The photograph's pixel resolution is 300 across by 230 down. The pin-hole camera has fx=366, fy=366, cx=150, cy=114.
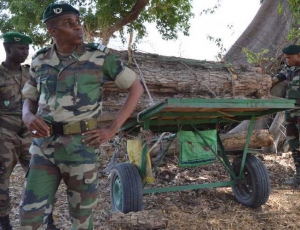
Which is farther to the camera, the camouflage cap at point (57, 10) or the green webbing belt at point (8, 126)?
the green webbing belt at point (8, 126)

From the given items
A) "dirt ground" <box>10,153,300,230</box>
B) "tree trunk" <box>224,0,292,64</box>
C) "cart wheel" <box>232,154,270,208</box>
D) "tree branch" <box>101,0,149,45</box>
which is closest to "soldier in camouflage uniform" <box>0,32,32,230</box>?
"dirt ground" <box>10,153,300,230</box>

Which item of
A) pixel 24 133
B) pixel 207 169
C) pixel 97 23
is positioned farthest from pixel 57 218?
pixel 97 23

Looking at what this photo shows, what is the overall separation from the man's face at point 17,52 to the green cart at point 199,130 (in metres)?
1.30

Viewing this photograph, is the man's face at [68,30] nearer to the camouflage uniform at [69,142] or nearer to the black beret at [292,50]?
the camouflage uniform at [69,142]

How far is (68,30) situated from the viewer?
251 cm

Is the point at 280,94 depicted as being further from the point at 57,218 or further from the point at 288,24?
the point at 57,218

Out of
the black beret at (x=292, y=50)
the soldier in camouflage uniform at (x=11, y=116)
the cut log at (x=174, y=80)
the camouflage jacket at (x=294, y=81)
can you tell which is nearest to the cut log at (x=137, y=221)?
the soldier in camouflage uniform at (x=11, y=116)

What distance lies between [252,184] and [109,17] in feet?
22.8

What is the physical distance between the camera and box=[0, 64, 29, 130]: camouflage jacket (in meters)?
3.57

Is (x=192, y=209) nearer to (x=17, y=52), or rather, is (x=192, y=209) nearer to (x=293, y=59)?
(x=17, y=52)

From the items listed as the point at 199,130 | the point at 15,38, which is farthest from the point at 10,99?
the point at 199,130

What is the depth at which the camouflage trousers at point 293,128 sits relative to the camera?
18.6 feet

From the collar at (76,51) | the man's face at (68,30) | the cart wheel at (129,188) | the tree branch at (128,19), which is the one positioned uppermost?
the tree branch at (128,19)

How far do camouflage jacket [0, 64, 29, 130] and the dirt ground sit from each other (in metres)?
1.12
